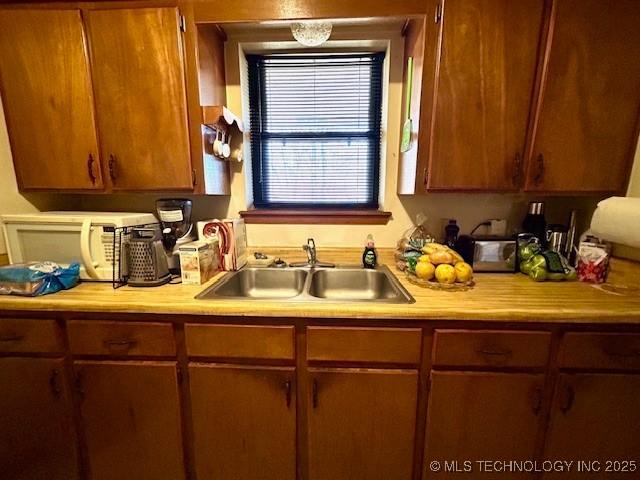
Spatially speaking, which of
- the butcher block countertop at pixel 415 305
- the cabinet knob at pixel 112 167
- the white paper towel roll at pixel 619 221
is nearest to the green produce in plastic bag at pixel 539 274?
the butcher block countertop at pixel 415 305

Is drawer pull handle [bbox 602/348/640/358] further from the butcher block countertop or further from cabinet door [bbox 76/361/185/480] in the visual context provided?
cabinet door [bbox 76/361/185/480]

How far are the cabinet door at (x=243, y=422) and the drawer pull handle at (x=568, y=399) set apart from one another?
1027 millimetres

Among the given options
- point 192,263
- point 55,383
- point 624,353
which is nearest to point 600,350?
point 624,353

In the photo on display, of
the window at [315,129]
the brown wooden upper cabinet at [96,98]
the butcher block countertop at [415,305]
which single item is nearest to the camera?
the butcher block countertop at [415,305]

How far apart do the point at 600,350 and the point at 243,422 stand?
4.52ft

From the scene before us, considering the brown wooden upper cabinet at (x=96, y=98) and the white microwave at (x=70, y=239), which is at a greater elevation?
the brown wooden upper cabinet at (x=96, y=98)

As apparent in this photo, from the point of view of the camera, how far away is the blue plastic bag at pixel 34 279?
110cm

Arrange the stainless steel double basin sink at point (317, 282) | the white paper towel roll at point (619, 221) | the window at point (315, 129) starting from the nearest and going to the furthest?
the white paper towel roll at point (619, 221) < the stainless steel double basin sink at point (317, 282) < the window at point (315, 129)

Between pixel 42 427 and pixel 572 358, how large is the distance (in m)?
Answer: 2.11

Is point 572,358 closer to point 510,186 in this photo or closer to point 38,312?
point 510,186

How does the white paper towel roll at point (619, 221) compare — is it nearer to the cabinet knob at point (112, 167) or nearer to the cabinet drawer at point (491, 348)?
the cabinet drawer at point (491, 348)

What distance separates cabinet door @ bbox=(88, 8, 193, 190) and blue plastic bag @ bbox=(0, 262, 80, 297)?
0.45 metres

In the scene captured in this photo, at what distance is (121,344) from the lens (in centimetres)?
108

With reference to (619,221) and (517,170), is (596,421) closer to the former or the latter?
(619,221)
